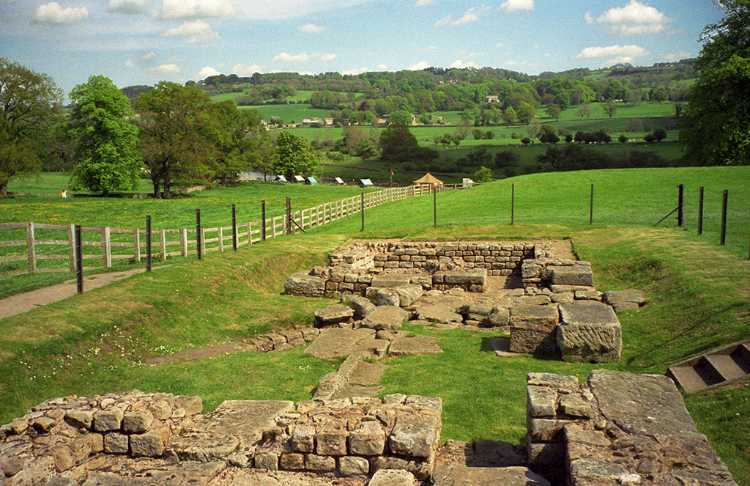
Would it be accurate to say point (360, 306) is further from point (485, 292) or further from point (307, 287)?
point (485, 292)

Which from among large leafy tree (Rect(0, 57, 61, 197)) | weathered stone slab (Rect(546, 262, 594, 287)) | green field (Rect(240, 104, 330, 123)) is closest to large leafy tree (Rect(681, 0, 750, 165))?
Answer: weathered stone slab (Rect(546, 262, 594, 287))

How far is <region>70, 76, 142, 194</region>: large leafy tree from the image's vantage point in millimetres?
55094

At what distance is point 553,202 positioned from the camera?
3744 centimetres

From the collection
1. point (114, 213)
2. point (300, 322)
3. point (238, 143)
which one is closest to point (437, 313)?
point (300, 322)

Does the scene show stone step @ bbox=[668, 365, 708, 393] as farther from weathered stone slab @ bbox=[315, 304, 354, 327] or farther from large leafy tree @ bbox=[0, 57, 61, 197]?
large leafy tree @ bbox=[0, 57, 61, 197]

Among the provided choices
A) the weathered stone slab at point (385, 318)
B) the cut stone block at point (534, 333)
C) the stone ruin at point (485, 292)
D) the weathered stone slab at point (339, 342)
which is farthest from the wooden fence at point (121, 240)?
the cut stone block at point (534, 333)

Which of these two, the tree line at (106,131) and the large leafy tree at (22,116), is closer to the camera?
the large leafy tree at (22,116)

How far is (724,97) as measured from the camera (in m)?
44.0

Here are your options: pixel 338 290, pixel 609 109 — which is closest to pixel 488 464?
pixel 338 290

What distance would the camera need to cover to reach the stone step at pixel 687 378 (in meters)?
9.73

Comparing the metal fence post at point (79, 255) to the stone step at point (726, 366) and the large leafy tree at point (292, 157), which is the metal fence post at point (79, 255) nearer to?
the stone step at point (726, 366)

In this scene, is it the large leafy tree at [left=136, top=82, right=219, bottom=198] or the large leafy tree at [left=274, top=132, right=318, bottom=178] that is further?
the large leafy tree at [left=274, top=132, right=318, bottom=178]

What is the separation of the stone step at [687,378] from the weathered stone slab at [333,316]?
320 inches

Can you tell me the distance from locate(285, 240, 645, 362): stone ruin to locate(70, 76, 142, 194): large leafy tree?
124 ft
